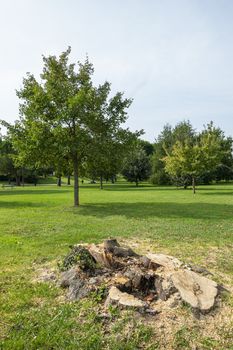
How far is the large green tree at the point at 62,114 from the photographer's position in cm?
1677

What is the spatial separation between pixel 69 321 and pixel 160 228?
7.44 meters

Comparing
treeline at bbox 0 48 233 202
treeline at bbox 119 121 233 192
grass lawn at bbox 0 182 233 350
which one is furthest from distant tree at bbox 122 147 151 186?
grass lawn at bbox 0 182 233 350

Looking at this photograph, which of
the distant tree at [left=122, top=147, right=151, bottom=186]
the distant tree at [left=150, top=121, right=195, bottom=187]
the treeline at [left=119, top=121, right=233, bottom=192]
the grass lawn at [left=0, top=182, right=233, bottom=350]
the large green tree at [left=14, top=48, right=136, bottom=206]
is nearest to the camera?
the grass lawn at [left=0, top=182, right=233, bottom=350]

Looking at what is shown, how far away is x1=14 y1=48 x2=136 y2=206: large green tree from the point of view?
660 inches

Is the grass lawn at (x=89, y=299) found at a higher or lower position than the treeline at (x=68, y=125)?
lower

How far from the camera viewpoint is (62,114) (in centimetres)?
1630

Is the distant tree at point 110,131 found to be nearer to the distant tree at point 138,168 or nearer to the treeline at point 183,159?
the treeline at point 183,159

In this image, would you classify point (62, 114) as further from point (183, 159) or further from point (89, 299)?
point (183, 159)

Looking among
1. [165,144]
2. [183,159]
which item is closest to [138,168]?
[165,144]

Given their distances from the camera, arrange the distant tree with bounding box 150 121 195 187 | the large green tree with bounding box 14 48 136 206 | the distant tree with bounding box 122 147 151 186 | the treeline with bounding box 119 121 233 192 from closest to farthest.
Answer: the large green tree with bounding box 14 48 136 206, the treeline with bounding box 119 121 233 192, the distant tree with bounding box 122 147 151 186, the distant tree with bounding box 150 121 195 187

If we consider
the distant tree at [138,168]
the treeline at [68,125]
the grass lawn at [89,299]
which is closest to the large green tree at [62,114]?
the treeline at [68,125]

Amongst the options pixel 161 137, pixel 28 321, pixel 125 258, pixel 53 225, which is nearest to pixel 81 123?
pixel 53 225

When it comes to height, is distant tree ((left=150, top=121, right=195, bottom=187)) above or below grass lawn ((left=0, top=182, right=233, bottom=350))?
above

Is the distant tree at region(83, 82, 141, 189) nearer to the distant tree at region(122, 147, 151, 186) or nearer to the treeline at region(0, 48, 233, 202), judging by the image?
the treeline at region(0, 48, 233, 202)
